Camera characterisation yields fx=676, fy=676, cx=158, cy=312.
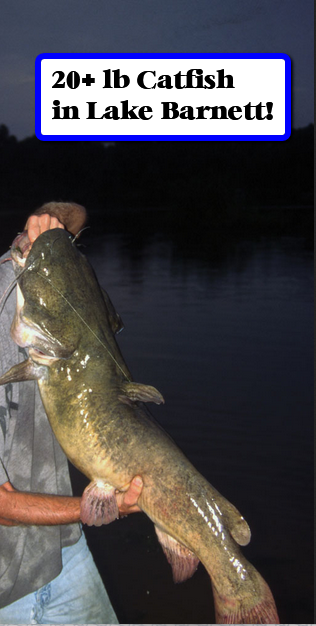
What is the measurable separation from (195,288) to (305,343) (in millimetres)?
6561

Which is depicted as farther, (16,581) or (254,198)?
(254,198)

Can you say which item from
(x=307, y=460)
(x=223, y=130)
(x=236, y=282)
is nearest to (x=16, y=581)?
(x=223, y=130)

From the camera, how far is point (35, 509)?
2.34m

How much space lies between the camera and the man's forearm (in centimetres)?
232

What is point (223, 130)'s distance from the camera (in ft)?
14.5

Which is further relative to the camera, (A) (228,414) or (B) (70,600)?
(A) (228,414)

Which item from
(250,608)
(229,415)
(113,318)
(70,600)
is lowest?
(229,415)

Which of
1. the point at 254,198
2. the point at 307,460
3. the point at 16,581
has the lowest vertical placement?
the point at 307,460

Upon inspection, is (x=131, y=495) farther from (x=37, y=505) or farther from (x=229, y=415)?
(x=229, y=415)

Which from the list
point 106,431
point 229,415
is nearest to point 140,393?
point 106,431

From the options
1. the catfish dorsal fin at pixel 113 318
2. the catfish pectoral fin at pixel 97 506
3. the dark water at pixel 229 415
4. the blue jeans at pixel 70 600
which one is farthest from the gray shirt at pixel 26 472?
the dark water at pixel 229 415

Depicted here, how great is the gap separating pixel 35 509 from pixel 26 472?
26 cm

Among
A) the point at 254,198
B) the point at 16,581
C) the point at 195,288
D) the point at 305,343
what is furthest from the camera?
the point at 254,198

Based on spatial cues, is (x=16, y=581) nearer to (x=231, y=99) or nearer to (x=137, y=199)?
(x=231, y=99)
